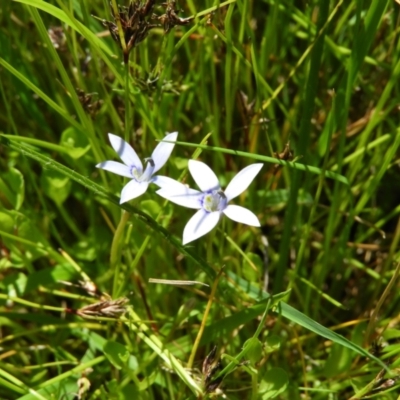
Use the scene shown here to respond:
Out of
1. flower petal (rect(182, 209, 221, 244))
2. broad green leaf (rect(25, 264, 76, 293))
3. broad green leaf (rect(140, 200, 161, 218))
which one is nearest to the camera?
flower petal (rect(182, 209, 221, 244))

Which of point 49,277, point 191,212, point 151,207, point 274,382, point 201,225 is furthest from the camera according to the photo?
point 191,212

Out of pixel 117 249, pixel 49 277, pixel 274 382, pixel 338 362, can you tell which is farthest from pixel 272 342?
pixel 49 277

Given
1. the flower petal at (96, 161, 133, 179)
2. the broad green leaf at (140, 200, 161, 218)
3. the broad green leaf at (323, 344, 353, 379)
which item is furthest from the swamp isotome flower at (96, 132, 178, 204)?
the broad green leaf at (323, 344, 353, 379)

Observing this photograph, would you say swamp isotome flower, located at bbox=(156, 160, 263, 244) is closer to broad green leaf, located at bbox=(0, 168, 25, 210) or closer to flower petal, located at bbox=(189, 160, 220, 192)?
flower petal, located at bbox=(189, 160, 220, 192)

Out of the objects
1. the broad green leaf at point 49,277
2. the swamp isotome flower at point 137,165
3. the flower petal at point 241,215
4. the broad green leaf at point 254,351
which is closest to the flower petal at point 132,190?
the swamp isotome flower at point 137,165

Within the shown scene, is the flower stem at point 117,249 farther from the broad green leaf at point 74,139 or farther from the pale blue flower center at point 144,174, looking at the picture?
the broad green leaf at point 74,139

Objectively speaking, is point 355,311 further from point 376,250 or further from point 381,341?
point 381,341

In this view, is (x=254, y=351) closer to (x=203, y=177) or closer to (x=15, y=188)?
(x=203, y=177)
